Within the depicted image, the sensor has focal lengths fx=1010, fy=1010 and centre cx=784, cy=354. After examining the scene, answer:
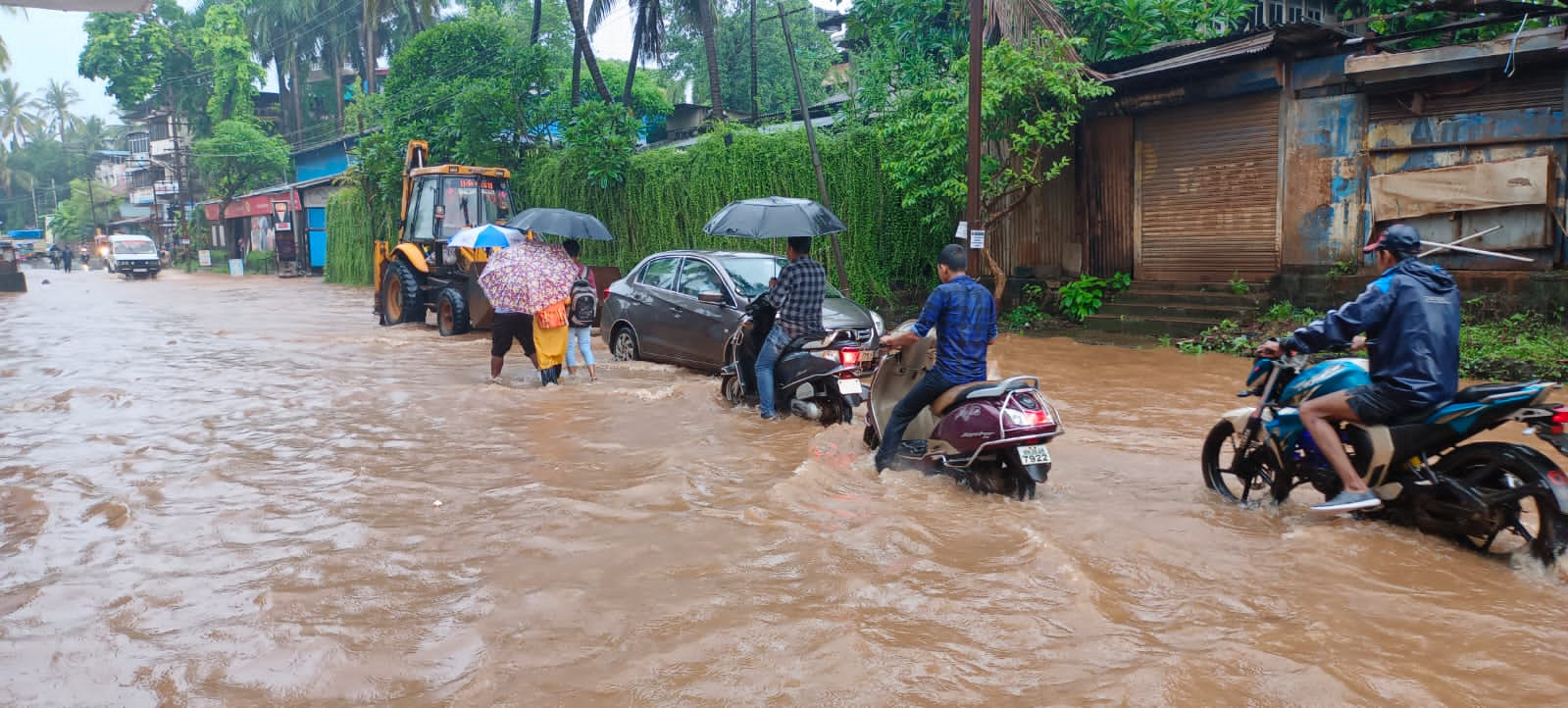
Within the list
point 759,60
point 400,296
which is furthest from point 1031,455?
point 759,60

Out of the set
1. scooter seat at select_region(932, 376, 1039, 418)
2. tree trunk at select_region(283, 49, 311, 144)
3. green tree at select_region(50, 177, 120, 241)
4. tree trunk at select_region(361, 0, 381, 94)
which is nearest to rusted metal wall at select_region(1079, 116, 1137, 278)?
scooter seat at select_region(932, 376, 1039, 418)

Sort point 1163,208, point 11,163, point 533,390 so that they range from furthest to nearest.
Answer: point 11,163, point 1163,208, point 533,390

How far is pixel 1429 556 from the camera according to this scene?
4.73 m

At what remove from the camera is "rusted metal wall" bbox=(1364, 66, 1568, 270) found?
35.5 ft

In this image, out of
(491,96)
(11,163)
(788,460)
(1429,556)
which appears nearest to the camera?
(1429,556)

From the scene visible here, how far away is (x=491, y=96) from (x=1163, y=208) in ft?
51.3

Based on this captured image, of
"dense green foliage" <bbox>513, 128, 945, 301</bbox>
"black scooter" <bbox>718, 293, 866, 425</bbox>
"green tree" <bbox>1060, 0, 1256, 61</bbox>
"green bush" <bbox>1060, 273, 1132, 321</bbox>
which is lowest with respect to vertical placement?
"black scooter" <bbox>718, 293, 866, 425</bbox>

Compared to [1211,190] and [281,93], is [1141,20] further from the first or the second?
[281,93]

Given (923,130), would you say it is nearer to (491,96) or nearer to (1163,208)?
(1163,208)

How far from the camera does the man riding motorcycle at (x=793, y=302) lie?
320 inches

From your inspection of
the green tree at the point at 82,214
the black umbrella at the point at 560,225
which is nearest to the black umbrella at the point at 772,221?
the black umbrella at the point at 560,225

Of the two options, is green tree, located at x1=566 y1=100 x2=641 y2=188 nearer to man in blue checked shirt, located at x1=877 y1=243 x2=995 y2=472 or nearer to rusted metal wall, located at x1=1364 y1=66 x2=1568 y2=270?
rusted metal wall, located at x1=1364 y1=66 x2=1568 y2=270

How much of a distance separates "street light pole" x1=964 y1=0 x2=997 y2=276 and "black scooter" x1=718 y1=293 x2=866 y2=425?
4.34 metres

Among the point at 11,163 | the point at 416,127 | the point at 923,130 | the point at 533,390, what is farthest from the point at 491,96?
the point at 11,163
